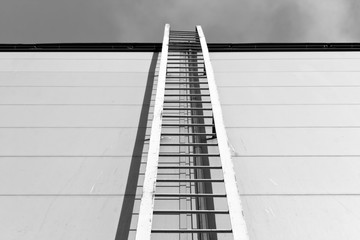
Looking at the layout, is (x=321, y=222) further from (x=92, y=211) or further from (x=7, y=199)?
(x=7, y=199)

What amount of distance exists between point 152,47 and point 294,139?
505cm

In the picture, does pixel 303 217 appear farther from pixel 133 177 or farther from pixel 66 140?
pixel 66 140

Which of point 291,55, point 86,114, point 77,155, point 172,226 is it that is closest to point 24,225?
point 77,155

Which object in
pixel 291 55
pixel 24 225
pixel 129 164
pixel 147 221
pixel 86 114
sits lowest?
pixel 147 221

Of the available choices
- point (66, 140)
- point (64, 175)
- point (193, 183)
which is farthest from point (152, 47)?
point (193, 183)

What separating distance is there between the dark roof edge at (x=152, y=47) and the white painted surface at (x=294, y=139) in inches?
16.7

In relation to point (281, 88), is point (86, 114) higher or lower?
lower

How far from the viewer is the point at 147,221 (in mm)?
2633

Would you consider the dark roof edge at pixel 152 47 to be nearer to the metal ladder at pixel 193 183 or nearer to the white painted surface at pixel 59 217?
the metal ladder at pixel 193 183

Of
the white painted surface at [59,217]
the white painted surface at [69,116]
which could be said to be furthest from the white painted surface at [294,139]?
the white painted surface at [69,116]

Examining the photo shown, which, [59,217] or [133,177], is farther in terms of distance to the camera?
[133,177]

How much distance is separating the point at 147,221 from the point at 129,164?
6.06 feet

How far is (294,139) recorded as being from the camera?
5012 mm

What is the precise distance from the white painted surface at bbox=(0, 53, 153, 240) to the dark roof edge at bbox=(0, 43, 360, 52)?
0.48 meters
